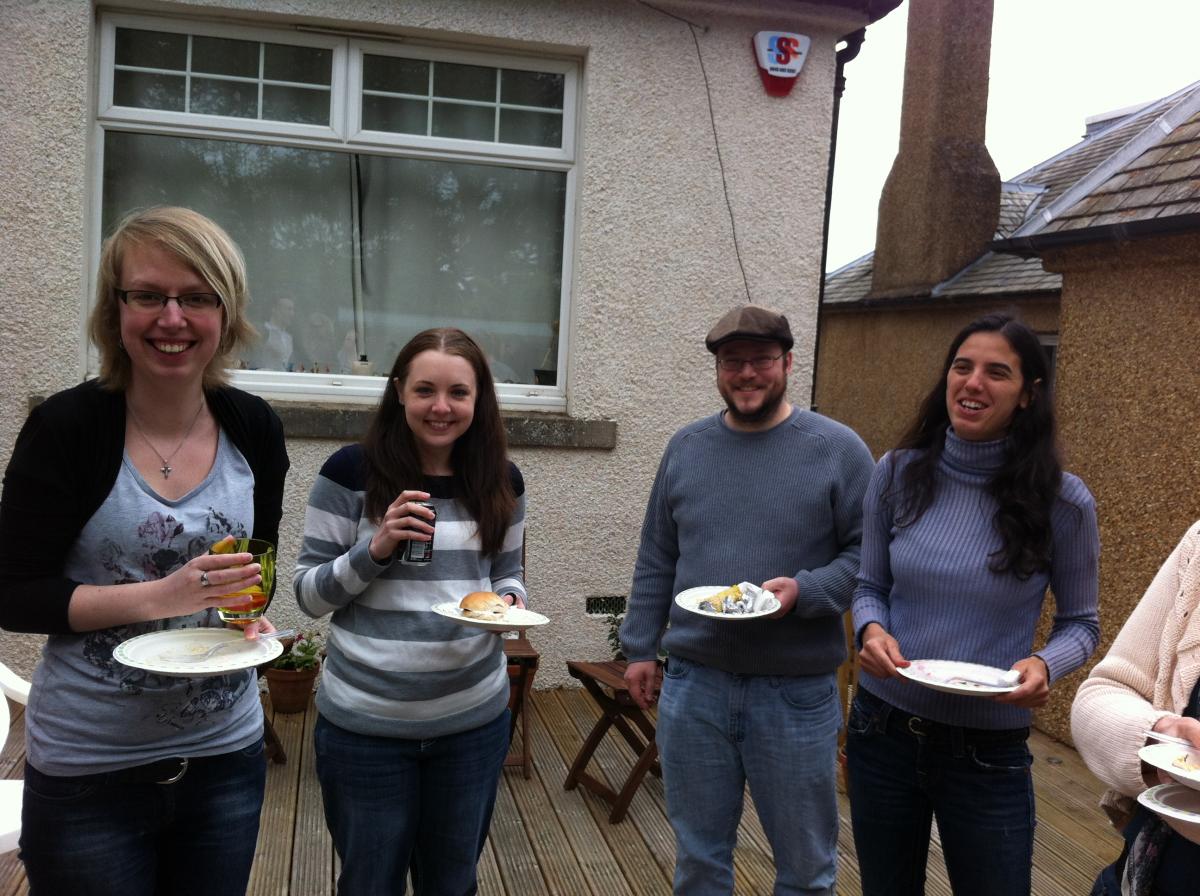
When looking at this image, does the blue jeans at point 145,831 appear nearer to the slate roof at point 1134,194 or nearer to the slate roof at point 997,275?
the slate roof at point 1134,194

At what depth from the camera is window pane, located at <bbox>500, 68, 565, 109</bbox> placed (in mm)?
5398

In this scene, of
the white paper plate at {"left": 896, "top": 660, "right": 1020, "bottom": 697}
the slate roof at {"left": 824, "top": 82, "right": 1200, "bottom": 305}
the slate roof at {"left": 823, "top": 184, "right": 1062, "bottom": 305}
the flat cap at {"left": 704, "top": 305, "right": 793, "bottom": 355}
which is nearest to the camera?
the white paper plate at {"left": 896, "top": 660, "right": 1020, "bottom": 697}

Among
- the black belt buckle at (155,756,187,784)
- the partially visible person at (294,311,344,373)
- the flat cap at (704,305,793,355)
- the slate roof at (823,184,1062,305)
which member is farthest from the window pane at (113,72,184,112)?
the slate roof at (823,184,1062,305)

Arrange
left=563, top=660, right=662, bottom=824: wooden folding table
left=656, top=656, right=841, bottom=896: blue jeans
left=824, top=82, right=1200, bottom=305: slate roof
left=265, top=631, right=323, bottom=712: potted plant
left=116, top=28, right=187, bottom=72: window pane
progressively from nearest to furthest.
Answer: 1. left=656, top=656, right=841, bottom=896: blue jeans
2. left=563, top=660, right=662, bottom=824: wooden folding table
3. left=824, top=82, right=1200, bottom=305: slate roof
4. left=265, top=631, right=323, bottom=712: potted plant
5. left=116, top=28, right=187, bottom=72: window pane

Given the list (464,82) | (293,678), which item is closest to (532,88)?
(464,82)

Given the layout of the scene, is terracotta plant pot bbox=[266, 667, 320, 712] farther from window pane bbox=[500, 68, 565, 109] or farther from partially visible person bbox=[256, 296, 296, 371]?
window pane bbox=[500, 68, 565, 109]

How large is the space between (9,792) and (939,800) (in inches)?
89.2

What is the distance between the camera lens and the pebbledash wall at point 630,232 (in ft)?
16.8

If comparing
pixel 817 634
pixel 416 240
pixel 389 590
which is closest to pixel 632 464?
pixel 416 240

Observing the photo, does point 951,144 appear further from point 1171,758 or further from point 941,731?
point 1171,758

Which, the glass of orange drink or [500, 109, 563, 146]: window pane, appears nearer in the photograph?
the glass of orange drink

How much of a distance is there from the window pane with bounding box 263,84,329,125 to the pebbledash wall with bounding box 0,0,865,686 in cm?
34

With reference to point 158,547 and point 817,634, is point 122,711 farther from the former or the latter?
point 817,634

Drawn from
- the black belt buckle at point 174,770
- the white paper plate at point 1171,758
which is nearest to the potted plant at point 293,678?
the black belt buckle at point 174,770
